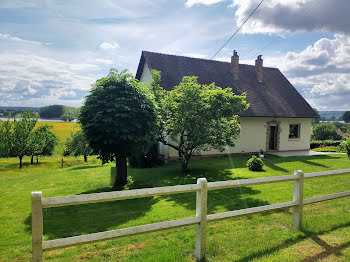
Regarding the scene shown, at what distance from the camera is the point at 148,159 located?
56.3 ft

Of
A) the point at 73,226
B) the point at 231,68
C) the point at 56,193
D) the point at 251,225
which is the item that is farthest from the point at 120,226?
the point at 231,68

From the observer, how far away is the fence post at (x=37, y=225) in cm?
304

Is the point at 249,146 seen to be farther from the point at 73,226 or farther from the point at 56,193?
the point at 73,226

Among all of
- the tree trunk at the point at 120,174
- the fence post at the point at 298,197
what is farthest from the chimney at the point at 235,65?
the fence post at the point at 298,197

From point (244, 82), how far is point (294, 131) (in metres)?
6.66

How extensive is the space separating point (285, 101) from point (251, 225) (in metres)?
20.4

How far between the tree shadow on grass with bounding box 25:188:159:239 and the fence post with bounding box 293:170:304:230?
4016 mm

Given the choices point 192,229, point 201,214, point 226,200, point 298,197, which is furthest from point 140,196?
point 226,200

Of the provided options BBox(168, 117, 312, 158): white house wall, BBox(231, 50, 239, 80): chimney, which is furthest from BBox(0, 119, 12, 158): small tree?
BBox(231, 50, 239, 80): chimney

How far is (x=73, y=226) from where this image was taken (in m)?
6.32

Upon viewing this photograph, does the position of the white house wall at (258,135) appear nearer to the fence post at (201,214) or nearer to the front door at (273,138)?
the front door at (273,138)

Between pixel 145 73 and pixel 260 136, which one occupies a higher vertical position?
pixel 145 73

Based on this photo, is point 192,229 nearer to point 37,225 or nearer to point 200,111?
point 37,225

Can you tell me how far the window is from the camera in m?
23.2
